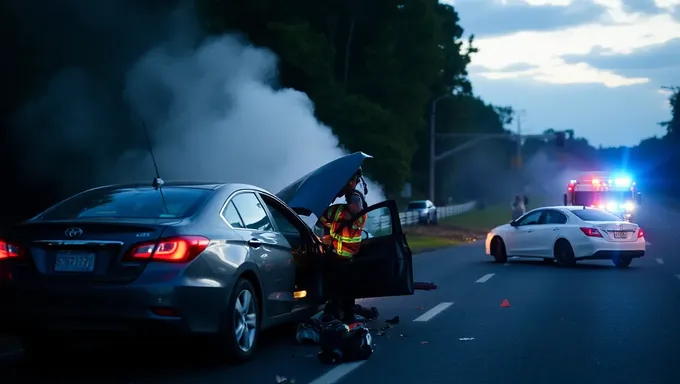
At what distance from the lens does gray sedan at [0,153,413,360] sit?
24.3ft

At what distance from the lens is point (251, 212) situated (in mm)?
9039

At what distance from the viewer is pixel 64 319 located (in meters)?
7.41

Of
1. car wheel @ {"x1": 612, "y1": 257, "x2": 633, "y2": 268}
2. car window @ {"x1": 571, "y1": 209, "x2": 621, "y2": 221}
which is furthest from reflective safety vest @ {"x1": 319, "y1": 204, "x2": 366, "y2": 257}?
car wheel @ {"x1": 612, "y1": 257, "x2": 633, "y2": 268}

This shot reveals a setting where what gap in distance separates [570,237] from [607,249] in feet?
2.83

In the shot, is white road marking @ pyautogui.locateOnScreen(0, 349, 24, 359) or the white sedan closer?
white road marking @ pyautogui.locateOnScreen(0, 349, 24, 359)

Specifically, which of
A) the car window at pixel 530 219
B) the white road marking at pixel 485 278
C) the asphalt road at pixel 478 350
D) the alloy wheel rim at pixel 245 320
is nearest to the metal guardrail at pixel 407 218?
the asphalt road at pixel 478 350

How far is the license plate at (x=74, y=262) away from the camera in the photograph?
745 cm

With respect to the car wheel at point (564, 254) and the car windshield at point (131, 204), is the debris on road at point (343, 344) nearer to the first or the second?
the car windshield at point (131, 204)

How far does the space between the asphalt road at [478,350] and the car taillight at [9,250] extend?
93 cm

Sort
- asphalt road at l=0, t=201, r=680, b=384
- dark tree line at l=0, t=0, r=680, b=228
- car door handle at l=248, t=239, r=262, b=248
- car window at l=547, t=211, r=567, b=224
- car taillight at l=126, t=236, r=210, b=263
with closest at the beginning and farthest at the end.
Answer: car taillight at l=126, t=236, r=210, b=263, asphalt road at l=0, t=201, r=680, b=384, car door handle at l=248, t=239, r=262, b=248, car window at l=547, t=211, r=567, b=224, dark tree line at l=0, t=0, r=680, b=228

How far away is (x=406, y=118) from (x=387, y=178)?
6585mm

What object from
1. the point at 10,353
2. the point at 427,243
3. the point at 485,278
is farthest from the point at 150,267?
the point at 427,243

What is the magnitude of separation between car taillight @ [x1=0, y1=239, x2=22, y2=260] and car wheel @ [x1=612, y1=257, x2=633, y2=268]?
1600cm

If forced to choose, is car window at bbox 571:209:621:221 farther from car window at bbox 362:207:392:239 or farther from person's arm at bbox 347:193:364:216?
person's arm at bbox 347:193:364:216
